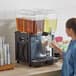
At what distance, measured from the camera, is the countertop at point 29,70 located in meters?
1.79

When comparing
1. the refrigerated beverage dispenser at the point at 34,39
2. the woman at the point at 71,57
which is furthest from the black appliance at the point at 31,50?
the woman at the point at 71,57

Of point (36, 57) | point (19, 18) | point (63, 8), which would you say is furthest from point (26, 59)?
point (63, 8)

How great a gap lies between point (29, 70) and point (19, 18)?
1.76 ft

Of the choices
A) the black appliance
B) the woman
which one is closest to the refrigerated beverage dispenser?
the black appliance

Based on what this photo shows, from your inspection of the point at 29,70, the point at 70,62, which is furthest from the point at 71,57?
the point at 29,70

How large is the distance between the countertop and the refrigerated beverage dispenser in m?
0.05

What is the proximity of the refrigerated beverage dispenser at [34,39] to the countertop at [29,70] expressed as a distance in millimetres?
52

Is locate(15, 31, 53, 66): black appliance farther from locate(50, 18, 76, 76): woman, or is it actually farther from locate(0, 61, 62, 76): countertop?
locate(50, 18, 76, 76): woman

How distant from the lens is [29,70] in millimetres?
1895

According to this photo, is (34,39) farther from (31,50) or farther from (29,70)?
(29,70)

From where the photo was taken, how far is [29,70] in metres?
1.89

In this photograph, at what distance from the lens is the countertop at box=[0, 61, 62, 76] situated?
1.79m

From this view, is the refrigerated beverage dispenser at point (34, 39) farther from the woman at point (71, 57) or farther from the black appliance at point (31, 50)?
the woman at point (71, 57)

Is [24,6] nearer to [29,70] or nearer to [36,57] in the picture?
[36,57]
